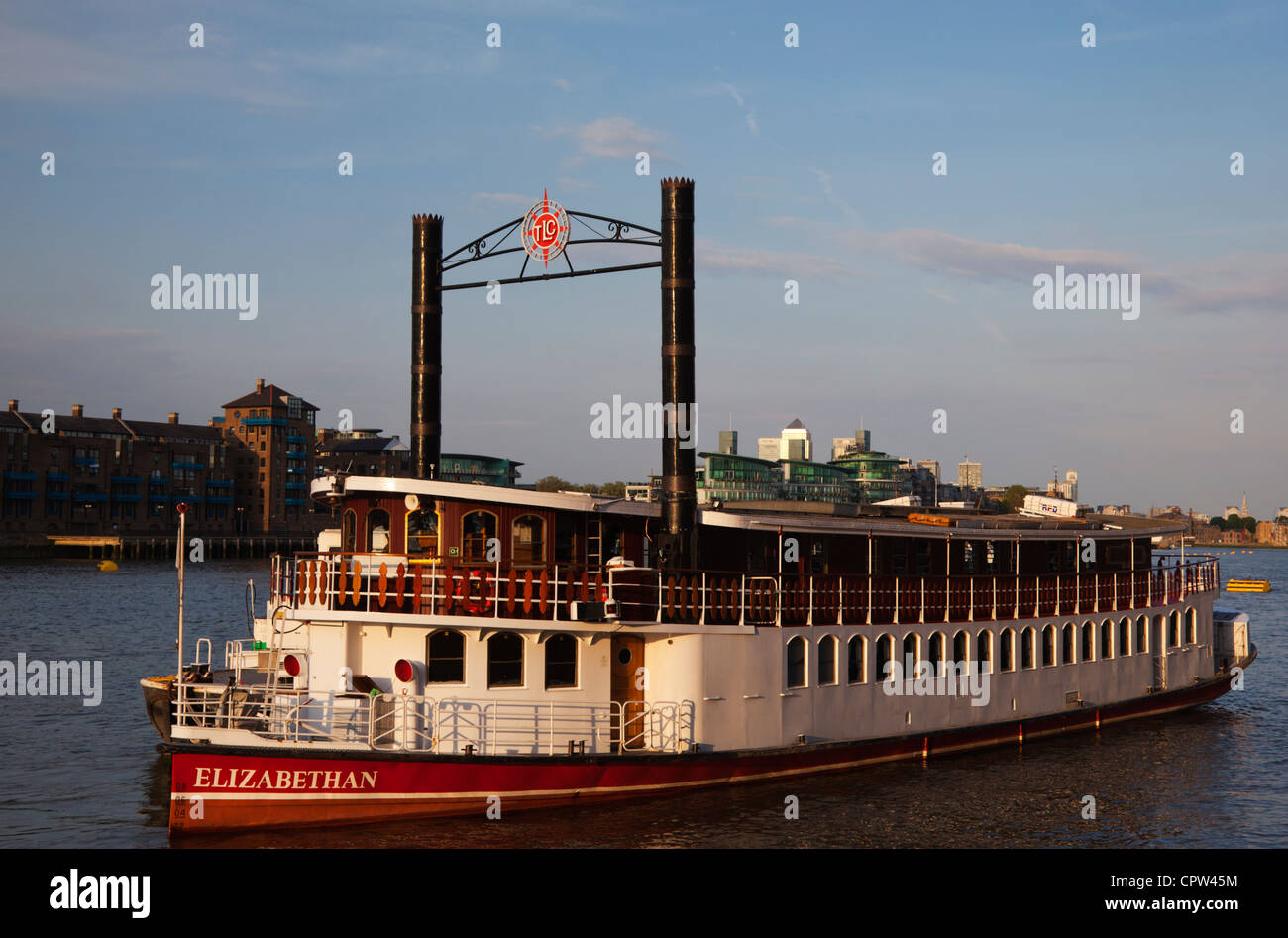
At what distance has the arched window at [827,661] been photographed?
79.6 feet

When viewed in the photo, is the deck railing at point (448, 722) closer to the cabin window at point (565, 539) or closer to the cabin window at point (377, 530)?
the cabin window at point (565, 539)

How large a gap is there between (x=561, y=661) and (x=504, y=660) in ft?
3.49

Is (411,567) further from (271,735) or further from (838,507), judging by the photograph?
(838,507)

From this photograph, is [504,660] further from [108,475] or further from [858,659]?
[108,475]

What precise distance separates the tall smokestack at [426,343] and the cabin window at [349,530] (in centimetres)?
392

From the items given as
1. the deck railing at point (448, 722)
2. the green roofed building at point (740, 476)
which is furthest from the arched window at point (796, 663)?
the green roofed building at point (740, 476)

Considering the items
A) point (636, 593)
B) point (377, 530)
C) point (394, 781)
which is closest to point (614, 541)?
point (636, 593)

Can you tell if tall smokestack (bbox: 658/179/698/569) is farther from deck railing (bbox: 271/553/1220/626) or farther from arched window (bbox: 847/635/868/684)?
arched window (bbox: 847/635/868/684)

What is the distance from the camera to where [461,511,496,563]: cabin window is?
21.2m

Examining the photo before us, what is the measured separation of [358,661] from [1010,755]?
53.6 ft

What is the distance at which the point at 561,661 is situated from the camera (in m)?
21.1

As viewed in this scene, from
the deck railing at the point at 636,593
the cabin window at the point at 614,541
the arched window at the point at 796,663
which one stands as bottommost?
the arched window at the point at 796,663
